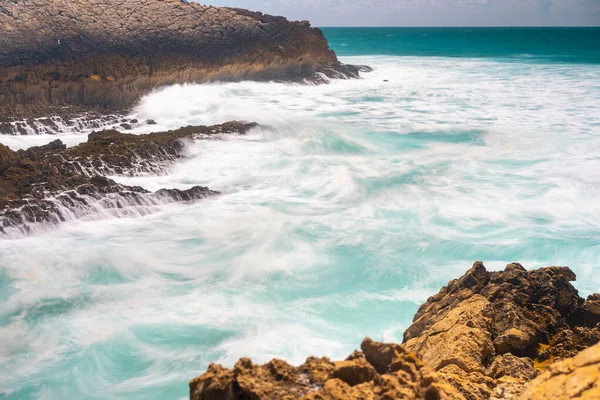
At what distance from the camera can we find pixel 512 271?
4.90 meters

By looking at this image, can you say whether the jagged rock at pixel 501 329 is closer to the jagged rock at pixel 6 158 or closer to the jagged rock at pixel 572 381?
the jagged rock at pixel 572 381

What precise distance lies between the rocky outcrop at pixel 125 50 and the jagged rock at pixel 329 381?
15083 mm

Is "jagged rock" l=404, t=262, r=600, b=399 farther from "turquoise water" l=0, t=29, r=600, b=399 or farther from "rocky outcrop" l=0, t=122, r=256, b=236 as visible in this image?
"rocky outcrop" l=0, t=122, r=256, b=236

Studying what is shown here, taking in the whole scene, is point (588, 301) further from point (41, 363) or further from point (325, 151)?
point (325, 151)

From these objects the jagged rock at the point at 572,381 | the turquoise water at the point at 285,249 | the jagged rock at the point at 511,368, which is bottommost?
the turquoise water at the point at 285,249

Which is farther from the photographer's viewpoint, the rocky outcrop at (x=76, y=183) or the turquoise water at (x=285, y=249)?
the rocky outcrop at (x=76, y=183)

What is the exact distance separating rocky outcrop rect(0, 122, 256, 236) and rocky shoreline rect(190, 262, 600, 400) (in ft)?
18.9

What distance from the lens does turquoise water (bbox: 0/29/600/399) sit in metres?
5.65

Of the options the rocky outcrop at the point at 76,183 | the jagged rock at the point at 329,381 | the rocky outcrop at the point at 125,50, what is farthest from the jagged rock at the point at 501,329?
the rocky outcrop at the point at 125,50

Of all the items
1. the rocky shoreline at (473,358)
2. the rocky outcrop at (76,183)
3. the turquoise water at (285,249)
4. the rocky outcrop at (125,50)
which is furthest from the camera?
the rocky outcrop at (125,50)

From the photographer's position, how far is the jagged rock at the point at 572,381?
2381 millimetres

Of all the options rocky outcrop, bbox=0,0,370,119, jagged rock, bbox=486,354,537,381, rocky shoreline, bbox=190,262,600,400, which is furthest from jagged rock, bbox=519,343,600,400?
rocky outcrop, bbox=0,0,370,119

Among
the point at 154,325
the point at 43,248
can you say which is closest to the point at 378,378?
the point at 154,325

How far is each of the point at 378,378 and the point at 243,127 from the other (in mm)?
12630
